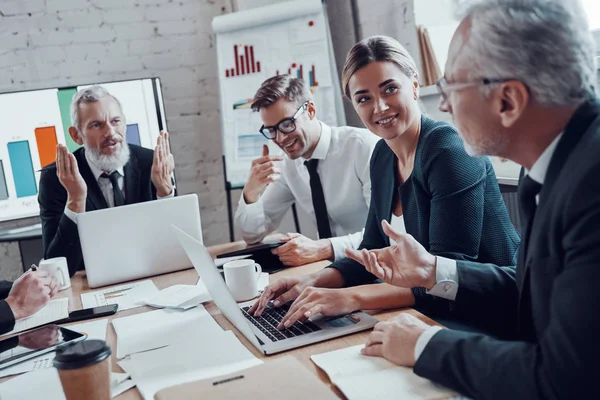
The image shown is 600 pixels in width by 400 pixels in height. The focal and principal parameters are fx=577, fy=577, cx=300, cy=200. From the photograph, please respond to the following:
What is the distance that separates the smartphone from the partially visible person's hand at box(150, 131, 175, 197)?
916 mm

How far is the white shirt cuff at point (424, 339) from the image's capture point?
2.79 feet

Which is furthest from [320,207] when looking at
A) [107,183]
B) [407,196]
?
[107,183]

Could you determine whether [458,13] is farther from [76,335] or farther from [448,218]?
[76,335]

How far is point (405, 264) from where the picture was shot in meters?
1.11

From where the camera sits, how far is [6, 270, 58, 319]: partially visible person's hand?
1.43 m

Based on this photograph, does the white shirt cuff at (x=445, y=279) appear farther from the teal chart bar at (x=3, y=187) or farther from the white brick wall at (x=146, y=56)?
the teal chart bar at (x=3, y=187)

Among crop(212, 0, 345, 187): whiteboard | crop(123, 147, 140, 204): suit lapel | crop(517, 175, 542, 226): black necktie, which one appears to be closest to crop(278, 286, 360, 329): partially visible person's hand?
crop(517, 175, 542, 226): black necktie

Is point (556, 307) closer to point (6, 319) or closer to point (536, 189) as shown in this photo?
point (536, 189)

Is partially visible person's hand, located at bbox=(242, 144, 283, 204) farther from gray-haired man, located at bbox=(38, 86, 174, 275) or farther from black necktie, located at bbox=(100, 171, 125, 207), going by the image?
black necktie, located at bbox=(100, 171, 125, 207)

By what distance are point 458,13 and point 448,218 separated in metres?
0.48

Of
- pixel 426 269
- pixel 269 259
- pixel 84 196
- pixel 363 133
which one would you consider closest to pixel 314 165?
pixel 363 133

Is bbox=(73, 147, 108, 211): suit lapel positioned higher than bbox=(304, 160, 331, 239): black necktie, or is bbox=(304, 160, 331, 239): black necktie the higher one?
bbox=(73, 147, 108, 211): suit lapel

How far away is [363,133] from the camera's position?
2260mm

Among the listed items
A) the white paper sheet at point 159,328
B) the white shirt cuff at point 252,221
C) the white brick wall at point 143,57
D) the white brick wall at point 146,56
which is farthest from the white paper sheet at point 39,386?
the white brick wall at point 143,57
